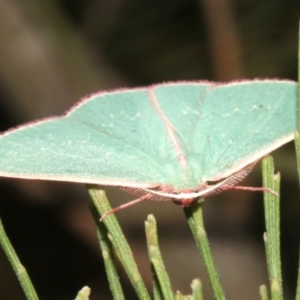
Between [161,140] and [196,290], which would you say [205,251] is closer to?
[196,290]

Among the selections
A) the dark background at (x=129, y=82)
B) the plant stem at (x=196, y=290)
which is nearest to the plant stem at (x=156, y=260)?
the plant stem at (x=196, y=290)

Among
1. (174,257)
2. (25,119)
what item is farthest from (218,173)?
(174,257)

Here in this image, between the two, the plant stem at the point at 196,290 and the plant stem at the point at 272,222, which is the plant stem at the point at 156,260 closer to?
the plant stem at the point at 196,290

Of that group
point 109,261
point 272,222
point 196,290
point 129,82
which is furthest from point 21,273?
point 129,82

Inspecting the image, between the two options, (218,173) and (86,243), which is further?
(86,243)

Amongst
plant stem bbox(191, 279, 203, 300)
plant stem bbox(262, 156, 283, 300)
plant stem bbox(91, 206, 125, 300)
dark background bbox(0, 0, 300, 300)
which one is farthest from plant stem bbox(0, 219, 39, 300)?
dark background bbox(0, 0, 300, 300)

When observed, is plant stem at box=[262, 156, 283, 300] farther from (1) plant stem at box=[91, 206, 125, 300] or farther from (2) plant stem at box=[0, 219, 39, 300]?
(2) plant stem at box=[0, 219, 39, 300]

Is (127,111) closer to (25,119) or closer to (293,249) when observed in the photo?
(25,119)
